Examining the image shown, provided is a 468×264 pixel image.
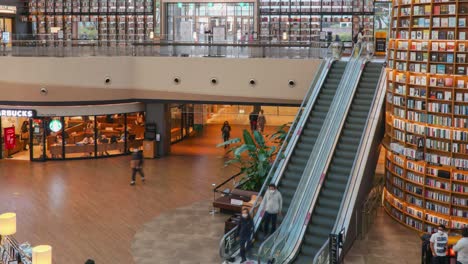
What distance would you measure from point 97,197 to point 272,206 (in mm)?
6673

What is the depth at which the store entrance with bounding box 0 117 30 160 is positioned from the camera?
24.7m

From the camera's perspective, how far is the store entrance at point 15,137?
24719 mm

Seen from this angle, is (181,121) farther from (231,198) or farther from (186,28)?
(231,198)

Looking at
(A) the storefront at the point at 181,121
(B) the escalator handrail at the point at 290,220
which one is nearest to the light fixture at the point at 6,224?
(B) the escalator handrail at the point at 290,220

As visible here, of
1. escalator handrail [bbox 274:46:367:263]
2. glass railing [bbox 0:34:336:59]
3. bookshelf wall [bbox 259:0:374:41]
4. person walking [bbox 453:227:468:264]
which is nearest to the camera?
person walking [bbox 453:227:468:264]

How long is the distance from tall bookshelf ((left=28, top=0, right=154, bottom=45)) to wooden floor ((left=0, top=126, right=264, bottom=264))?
988 cm

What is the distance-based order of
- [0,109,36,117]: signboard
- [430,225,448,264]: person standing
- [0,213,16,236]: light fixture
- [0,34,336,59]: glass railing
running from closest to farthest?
[0,213,16,236]: light fixture
[430,225,448,264]: person standing
[0,34,336,59]: glass railing
[0,109,36,117]: signboard

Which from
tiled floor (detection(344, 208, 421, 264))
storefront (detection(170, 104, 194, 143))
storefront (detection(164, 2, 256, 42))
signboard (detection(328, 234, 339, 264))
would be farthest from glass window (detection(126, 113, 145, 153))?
signboard (detection(328, 234, 339, 264))

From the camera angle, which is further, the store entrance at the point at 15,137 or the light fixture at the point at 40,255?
the store entrance at the point at 15,137

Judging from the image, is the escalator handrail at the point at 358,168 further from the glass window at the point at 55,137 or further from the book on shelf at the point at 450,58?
the glass window at the point at 55,137

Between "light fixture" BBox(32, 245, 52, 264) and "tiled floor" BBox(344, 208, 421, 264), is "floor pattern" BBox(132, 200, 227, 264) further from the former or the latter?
"light fixture" BBox(32, 245, 52, 264)

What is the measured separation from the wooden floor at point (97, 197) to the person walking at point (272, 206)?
9.65 ft

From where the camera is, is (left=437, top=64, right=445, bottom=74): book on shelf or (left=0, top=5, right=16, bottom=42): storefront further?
(left=0, top=5, right=16, bottom=42): storefront

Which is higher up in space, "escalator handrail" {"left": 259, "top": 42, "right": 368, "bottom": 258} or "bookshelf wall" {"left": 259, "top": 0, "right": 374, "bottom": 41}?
"bookshelf wall" {"left": 259, "top": 0, "right": 374, "bottom": 41}
